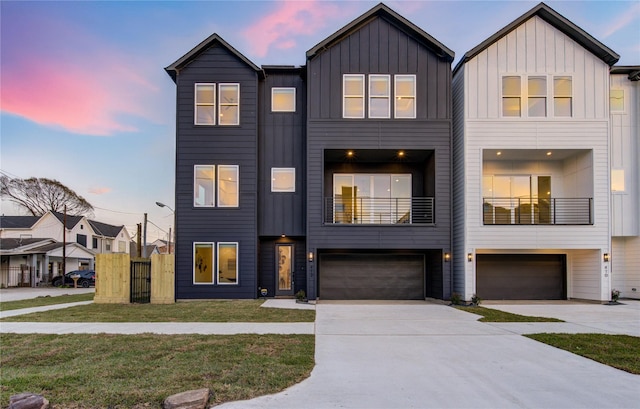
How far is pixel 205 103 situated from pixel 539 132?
12.2 m

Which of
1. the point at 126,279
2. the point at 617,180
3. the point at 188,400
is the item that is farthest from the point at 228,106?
the point at 617,180

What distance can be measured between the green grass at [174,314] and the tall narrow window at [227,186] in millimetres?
3685

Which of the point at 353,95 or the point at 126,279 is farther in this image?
the point at 353,95

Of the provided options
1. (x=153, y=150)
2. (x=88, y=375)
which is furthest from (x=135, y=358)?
(x=153, y=150)

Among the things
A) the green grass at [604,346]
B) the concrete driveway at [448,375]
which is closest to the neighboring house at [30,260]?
the concrete driveway at [448,375]

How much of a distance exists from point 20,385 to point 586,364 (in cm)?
767

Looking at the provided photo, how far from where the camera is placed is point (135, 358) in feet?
18.5

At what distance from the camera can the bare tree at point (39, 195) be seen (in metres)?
38.6

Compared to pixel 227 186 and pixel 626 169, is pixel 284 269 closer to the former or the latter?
pixel 227 186

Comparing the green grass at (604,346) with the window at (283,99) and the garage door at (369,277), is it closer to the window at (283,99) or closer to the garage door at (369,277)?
the garage door at (369,277)

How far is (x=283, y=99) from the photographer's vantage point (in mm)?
14508

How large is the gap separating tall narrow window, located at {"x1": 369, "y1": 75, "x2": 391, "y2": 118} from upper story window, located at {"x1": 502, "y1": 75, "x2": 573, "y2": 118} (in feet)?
13.5

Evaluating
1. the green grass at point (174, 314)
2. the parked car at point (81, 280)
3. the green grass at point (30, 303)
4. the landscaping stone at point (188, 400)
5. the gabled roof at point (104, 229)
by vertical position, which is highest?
the gabled roof at point (104, 229)

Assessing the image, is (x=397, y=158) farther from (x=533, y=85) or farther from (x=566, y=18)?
(x=566, y=18)
